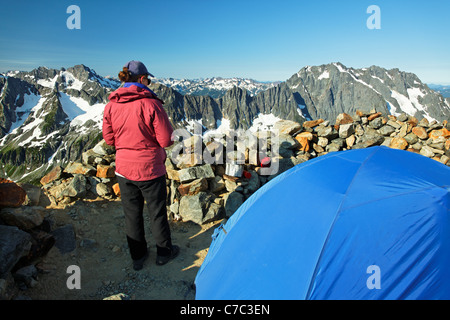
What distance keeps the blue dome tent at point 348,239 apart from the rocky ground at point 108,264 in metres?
1.24

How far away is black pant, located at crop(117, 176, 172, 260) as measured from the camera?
18.0 feet

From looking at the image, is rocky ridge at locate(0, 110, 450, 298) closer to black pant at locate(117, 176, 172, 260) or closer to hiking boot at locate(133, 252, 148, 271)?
hiking boot at locate(133, 252, 148, 271)

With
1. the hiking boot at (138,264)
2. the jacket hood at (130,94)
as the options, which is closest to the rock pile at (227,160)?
the hiking boot at (138,264)

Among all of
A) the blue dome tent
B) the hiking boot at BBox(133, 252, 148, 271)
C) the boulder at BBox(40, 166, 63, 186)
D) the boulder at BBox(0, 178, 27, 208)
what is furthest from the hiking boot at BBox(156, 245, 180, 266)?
the boulder at BBox(40, 166, 63, 186)

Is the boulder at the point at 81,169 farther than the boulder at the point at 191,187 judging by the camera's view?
Yes

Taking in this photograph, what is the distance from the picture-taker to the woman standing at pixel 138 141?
4.94m

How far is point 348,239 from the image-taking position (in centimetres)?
371

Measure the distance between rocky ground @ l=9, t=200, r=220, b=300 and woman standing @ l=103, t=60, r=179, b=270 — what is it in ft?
2.76

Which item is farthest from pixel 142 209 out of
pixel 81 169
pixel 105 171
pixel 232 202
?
pixel 81 169

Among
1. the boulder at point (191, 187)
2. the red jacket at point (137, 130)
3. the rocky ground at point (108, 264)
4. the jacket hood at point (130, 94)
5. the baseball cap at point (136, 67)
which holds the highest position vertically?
the baseball cap at point (136, 67)

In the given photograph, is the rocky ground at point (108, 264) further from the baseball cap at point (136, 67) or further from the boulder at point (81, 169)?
the baseball cap at point (136, 67)

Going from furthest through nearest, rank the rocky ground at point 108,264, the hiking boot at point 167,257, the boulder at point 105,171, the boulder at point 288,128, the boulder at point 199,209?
the boulder at point 288,128 < the boulder at point 105,171 < the boulder at point 199,209 < the hiking boot at point 167,257 < the rocky ground at point 108,264
